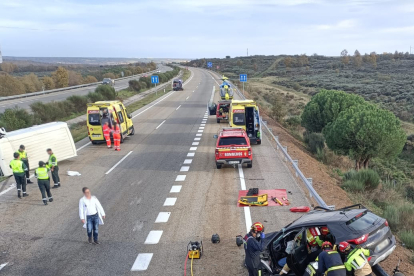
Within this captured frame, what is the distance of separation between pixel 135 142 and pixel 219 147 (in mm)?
8281

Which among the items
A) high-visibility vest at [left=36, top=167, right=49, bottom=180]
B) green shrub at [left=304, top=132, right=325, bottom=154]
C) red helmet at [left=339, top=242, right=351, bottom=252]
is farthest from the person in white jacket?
green shrub at [left=304, top=132, right=325, bottom=154]

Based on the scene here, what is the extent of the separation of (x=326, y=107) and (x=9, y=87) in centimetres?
4251

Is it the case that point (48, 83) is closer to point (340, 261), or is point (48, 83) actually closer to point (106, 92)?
point (106, 92)

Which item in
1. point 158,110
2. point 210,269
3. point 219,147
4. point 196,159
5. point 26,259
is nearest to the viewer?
point 210,269

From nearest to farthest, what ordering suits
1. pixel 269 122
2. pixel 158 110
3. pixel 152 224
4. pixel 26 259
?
pixel 26 259 → pixel 152 224 → pixel 269 122 → pixel 158 110

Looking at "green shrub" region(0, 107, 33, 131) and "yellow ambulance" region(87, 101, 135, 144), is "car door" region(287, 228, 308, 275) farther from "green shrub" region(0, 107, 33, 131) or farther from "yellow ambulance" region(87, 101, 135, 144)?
"green shrub" region(0, 107, 33, 131)

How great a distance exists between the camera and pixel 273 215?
11.5 metres

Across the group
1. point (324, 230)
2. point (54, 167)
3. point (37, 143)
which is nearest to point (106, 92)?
point (37, 143)

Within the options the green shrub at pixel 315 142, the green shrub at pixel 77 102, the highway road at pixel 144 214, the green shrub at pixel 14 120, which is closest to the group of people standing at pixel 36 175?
the highway road at pixel 144 214

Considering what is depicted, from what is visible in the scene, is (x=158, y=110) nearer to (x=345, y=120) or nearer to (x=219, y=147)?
(x=345, y=120)

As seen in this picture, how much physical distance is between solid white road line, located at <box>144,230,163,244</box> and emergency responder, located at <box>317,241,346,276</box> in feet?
15.9

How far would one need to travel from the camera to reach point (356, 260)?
617 cm

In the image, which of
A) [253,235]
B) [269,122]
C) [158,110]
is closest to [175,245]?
[253,235]

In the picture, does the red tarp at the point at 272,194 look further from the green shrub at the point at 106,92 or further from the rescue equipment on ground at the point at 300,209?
the green shrub at the point at 106,92
